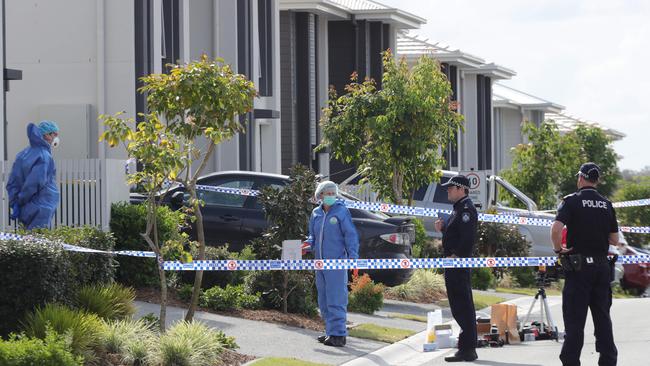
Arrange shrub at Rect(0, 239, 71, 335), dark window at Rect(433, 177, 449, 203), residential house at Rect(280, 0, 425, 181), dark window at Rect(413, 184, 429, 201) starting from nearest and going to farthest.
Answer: shrub at Rect(0, 239, 71, 335), dark window at Rect(433, 177, 449, 203), dark window at Rect(413, 184, 429, 201), residential house at Rect(280, 0, 425, 181)

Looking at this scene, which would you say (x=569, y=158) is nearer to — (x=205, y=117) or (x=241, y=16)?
(x=241, y=16)

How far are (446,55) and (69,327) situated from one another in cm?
3201

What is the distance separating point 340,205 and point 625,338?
405cm

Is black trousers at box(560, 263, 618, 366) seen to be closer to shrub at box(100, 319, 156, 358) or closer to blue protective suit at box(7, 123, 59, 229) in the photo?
shrub at box(100, 319, 156, 358)

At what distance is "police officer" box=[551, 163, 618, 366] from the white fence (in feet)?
21.6

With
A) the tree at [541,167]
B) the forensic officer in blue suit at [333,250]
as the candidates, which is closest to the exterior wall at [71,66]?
the forensic officer in blue suit at [333,250]

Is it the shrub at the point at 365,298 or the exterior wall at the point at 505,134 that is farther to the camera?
the exterior wall at the point at 505,134

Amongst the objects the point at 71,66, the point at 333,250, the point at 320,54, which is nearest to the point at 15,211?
the point at 333,250

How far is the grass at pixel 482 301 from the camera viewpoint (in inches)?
738

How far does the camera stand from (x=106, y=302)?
12.3m

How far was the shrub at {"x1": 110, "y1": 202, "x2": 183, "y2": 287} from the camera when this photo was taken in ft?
50.7

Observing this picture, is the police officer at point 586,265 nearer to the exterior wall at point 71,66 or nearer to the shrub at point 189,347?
the shrub at point 189,347

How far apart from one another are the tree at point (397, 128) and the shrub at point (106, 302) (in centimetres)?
958

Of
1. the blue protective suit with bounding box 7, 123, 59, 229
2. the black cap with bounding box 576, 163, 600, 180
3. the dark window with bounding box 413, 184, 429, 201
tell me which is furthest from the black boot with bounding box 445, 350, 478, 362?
the dark window with bounding box 413, 184, 429, 201
